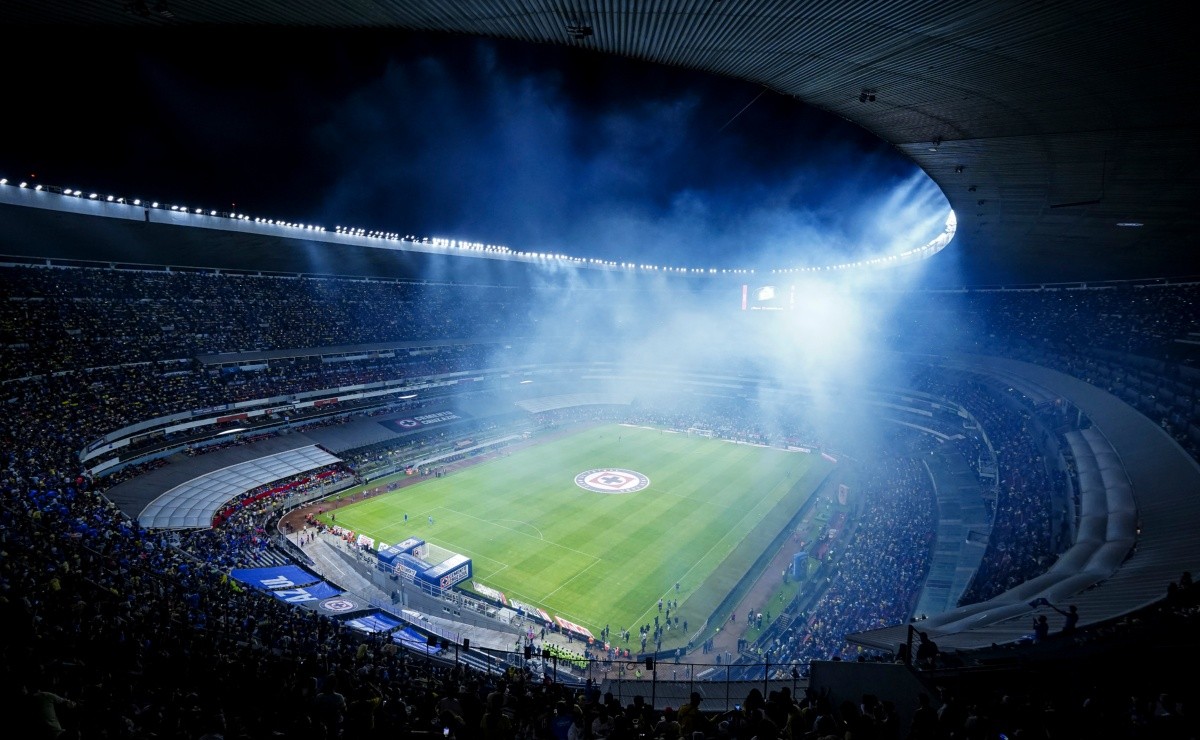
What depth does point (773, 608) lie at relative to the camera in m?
23.5

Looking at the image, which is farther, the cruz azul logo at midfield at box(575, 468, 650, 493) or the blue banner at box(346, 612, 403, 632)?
the cruz azul logo at midfield at box(575, 468, 650, 493)

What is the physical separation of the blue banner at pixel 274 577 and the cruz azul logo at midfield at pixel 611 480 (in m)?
17.8

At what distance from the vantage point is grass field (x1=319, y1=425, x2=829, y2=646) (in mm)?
24547

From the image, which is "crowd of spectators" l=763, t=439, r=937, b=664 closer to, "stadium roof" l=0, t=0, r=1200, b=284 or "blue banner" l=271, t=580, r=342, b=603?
"stadium roof" l=0, t=0, r=1200, b=284

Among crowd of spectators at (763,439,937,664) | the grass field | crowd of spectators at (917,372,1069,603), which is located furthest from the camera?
the grass field

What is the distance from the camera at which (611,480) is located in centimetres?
3869

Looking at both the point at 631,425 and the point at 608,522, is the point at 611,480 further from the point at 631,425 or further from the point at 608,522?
the point at 631,425

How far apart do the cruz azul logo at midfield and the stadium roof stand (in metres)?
25.7

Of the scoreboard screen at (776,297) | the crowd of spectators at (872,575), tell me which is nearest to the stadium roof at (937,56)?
the crowd of spectators at (872,575)

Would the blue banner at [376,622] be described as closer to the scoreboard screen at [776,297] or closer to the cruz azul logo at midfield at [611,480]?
the cruz azul logo at midfield at [611,480]

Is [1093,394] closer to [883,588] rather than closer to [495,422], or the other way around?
[883,588]

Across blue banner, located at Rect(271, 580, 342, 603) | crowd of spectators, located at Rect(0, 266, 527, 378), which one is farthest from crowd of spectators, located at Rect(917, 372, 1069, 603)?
crowd of spectators, located at Rect(0, 266, 527, 378)

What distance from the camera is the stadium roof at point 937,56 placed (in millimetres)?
8820

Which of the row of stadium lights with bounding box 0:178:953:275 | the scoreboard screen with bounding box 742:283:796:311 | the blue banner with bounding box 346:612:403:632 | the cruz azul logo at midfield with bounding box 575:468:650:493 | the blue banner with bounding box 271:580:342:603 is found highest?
the row of stadium lights with bounding box 0:178:953:275
